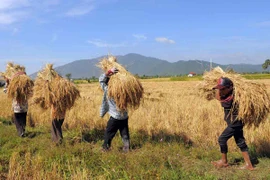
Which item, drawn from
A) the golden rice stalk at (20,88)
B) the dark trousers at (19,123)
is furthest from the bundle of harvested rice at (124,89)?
the dark trousers at (19,123)

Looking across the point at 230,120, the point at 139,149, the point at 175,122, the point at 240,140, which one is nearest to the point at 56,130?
the point at 139,149

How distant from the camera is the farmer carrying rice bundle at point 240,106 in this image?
5.04m

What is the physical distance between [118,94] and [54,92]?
5.87 feet

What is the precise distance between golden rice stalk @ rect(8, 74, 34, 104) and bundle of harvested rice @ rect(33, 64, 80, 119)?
32.0 inches

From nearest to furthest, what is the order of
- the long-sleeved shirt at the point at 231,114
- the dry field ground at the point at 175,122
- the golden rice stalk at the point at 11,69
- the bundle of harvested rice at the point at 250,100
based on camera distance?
the bundle of harvested rice at the point at 250,100 → the long-sleeved shirt at the point at 231,114 → the dry field ground at the point at 175,122 → the golden rice stalk at the point at 11,69

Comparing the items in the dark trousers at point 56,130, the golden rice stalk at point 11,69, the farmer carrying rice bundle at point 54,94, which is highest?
the golden rice stalk at point 11,69

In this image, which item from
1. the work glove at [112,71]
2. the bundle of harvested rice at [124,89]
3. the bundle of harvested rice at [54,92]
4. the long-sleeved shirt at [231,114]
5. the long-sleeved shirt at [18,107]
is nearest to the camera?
the long-sleeved shirt at [231,114]

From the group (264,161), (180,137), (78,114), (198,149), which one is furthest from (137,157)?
(78,114)

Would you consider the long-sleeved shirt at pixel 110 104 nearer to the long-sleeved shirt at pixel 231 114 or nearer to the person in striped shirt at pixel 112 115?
the person in striped shirt at pixel 112 115

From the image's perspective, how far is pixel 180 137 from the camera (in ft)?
23.4

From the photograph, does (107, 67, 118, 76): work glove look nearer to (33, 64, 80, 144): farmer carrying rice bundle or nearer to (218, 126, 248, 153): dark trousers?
(33, 64, 80, 144): farmer carrying rice bundle

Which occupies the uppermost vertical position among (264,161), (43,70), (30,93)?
(43,70)

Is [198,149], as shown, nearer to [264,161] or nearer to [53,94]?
[264,161]

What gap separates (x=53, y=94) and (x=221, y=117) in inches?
186
